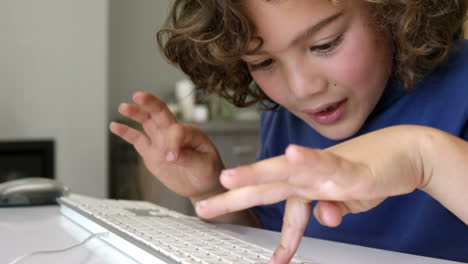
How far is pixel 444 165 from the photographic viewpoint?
1.51ft

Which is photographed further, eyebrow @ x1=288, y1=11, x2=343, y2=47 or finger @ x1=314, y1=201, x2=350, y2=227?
eyebrow @ x1=288, y1=11, x2=343, y2=47

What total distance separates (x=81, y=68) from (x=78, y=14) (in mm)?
246

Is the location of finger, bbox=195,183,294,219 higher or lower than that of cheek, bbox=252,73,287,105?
lower

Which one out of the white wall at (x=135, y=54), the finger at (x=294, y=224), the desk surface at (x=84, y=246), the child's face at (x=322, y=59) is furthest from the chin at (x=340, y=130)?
the white wall at (x=135, y=54)

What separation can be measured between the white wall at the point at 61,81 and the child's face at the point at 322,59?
173 centimetres

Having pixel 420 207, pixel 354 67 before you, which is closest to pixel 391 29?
pixel 354 67

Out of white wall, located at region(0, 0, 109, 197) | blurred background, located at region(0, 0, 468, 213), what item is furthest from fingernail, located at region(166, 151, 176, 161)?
white wall, located at region(0, 0, 109, 197)

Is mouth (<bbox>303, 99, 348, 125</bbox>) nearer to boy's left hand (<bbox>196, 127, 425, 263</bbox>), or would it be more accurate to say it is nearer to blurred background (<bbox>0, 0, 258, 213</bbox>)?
boy's left hand (<bbox>196, 127, 425, 263</bbox>)

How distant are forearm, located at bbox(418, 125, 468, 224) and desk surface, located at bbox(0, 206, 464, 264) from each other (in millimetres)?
69

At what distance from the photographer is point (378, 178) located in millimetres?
398

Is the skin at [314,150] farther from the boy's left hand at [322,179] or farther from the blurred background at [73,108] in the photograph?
the blurred background at [73,108]

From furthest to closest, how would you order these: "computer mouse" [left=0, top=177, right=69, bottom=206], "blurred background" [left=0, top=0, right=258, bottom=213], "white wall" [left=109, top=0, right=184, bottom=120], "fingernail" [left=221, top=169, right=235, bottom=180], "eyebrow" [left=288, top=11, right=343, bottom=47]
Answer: "white wall" [left=109, top=0, right=184, bottom=120] < "blurred background" [left=0, top=0, right=258, bottom=213] < "computer mouse" [left=0, top=177, right=69, bottom=206] < "eyebrow" [left=288, top=11, right=343, bottom=47] < "fingernail" [left=221, top=169, right=235, bottom=180]

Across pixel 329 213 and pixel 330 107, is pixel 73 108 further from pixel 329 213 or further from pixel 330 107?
pixel 329 213

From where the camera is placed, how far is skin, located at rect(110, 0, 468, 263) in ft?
1.27
